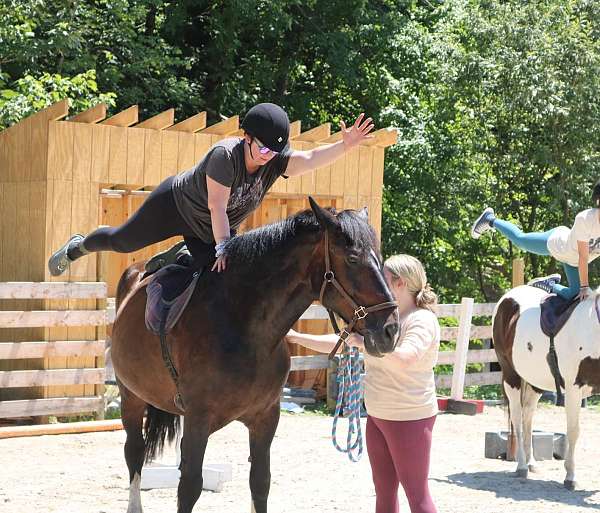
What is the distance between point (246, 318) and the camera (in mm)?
4777

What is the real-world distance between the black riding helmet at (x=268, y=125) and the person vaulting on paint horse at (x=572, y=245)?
3190 millimetres

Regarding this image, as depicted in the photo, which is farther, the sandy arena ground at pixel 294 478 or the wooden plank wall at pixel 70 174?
the wooden plank wall at pixel 70 174

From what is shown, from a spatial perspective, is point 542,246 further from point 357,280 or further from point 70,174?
point 70,174

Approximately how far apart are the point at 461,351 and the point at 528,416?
3.61 metres

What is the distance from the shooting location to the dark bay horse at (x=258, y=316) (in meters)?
4.37

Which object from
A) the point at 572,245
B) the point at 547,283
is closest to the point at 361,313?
the point at 572,245

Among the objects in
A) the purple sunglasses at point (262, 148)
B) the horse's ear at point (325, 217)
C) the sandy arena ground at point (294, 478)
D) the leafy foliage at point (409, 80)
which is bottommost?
the sandy arena ground at point (294, 478)

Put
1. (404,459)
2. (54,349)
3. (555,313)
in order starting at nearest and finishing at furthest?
(404,459), (555,313), (54,349)

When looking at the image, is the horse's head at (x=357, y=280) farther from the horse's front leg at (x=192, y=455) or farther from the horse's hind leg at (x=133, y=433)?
the horse's hind leg at (x=133, y=433)

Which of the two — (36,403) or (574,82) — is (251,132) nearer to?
(36,403)

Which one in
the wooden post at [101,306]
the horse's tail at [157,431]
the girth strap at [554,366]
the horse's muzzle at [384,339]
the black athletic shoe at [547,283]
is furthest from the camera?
the wooden post at [101,306]

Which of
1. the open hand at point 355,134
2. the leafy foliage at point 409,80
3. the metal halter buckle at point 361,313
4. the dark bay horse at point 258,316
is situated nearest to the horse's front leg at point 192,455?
the dark bay horse at point 258,316

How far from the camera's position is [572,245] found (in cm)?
760

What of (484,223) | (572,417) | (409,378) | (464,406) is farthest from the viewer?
(464,406)
